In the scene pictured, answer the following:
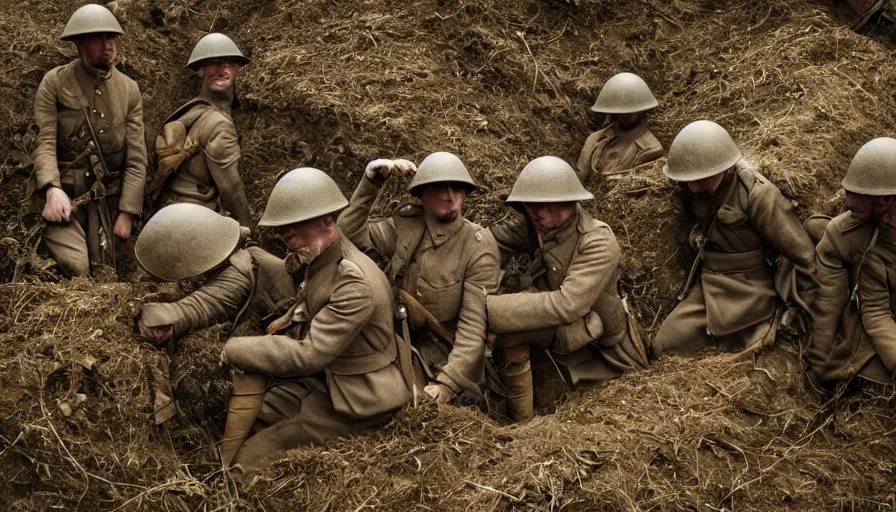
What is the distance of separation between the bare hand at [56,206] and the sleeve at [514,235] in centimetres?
308

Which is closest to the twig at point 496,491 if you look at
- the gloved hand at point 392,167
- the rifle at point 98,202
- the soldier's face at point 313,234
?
the soldier's face at point 313,234

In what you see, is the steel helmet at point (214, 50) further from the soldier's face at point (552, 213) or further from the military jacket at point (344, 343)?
the soldier's face at point (552, 213)

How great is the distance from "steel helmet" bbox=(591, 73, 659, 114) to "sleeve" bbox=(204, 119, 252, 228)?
2.77 metres

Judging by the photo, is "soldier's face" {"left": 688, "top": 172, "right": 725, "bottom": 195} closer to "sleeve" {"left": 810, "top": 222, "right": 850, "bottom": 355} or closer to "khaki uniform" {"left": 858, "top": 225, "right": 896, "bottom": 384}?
"sleeve" {"left": 810, "top": 222, "right": 850, "bottom": 355}

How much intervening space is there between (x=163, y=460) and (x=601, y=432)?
2624mm

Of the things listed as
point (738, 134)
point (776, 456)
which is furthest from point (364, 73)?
point (776, 456)

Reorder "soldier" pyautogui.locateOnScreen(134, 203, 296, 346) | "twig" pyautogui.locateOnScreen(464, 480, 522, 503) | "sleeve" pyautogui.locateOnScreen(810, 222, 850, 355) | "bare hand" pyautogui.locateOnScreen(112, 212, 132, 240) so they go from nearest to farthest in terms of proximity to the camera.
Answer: "twig" pyautogui.locateOnScreen(464, 480, 522, 503)
"soldier" pyautogui.locateOnScreen(134, 203, 296, 346)
"sleeve" pyautogui.locateOnScreen(810, 222, 850, 355)
"bare hand" pyautogui.locateOnScreen(112, 212, 132, 240)

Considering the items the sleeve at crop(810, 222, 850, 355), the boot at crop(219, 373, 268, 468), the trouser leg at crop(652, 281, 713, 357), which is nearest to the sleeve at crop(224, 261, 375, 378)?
the boot at crop(219, 373, 268, 468)

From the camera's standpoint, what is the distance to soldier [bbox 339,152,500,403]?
8570mm

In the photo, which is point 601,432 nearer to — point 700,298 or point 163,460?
point 700,298

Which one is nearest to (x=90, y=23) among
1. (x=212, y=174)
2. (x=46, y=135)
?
(x=46, y=135)

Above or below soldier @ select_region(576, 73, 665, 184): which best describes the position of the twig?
below

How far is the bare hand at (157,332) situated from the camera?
827 centimetres

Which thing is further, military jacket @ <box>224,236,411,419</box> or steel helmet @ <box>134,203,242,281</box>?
steel helmet @ <box>134,203,242,281</box>
